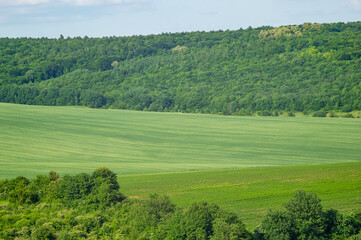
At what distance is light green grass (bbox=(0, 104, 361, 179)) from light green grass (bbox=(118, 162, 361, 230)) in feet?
19.1

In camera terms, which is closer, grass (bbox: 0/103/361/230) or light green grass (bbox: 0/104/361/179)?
grass (bbox: 0/103/361/230)

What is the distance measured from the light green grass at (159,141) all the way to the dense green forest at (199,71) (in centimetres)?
1979

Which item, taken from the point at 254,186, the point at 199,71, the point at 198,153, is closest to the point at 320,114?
the point at 198,153

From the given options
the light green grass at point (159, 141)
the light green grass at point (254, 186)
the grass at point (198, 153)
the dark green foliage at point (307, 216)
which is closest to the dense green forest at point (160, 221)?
the dark green foliage at point (307, 216)

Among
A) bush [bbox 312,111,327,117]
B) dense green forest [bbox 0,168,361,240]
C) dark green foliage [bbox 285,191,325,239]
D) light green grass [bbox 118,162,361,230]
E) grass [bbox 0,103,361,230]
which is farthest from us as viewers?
bush [bbox 312,111,327,117]

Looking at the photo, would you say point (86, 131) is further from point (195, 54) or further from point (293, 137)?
point (195, 54)

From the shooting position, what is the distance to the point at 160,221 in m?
31.4

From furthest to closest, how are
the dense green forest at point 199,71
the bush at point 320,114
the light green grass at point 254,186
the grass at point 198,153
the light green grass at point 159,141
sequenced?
the dense green forest at point 199,71 < the bush at point 320,114 < the light green grass at point 159,141 < the grass at point 198,153 < the light green grass at point 254,186

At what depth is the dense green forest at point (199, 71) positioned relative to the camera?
11844 cm

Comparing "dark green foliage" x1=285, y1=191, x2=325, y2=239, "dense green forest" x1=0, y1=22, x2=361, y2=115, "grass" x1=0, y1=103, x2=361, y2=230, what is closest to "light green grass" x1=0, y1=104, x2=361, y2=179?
"grass" x1=0, y1=103, x2=361, y2=230

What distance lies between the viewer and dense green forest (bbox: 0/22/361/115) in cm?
11844

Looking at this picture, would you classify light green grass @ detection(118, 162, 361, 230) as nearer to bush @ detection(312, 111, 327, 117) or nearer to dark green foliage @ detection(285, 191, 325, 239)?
dark green foliage @ detection(285, 191, 325, 239)

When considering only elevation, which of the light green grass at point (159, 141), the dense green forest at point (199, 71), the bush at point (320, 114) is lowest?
the light green grass at point (159, 141)

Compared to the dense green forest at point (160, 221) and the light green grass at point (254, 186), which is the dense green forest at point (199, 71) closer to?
the light green grass at point (254, 186)
